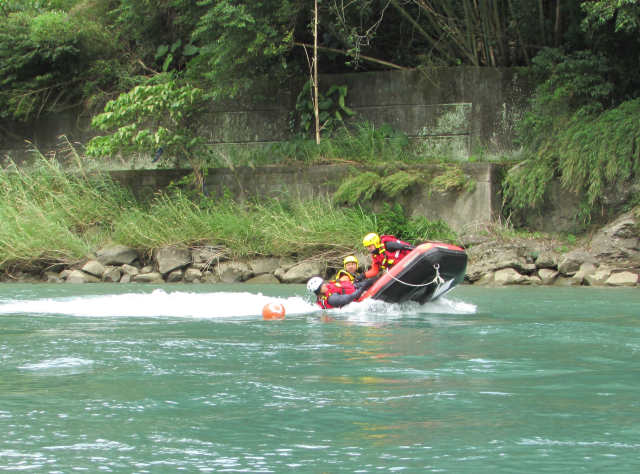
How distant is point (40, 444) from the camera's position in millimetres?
4473

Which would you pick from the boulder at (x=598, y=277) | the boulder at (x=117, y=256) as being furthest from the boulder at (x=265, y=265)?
the boulder at (x=598, y=277)

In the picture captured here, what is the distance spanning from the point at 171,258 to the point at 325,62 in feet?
20.1

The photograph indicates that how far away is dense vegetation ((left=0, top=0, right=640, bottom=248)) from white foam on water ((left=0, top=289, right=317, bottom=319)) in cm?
598

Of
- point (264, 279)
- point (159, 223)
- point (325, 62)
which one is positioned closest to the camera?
point (264, 279)

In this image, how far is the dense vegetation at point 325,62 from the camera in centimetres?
1566

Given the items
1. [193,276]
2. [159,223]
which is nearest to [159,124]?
[159,223]

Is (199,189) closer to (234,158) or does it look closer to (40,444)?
(234,158)

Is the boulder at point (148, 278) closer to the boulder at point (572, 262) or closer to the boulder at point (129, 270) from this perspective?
the boulder at point (129, 270)

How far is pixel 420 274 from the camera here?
10.4 meters

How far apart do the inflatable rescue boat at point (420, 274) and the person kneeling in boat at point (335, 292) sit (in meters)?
0.17

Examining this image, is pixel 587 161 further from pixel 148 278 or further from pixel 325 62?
pixel 148 278

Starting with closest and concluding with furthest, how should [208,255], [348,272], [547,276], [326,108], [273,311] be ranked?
[273,311] < [348,272] < [547,276] < [208,255] < [326,108]

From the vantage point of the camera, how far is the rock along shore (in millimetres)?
14430

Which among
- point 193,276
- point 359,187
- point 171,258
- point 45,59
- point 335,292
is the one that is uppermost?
point 45,59
